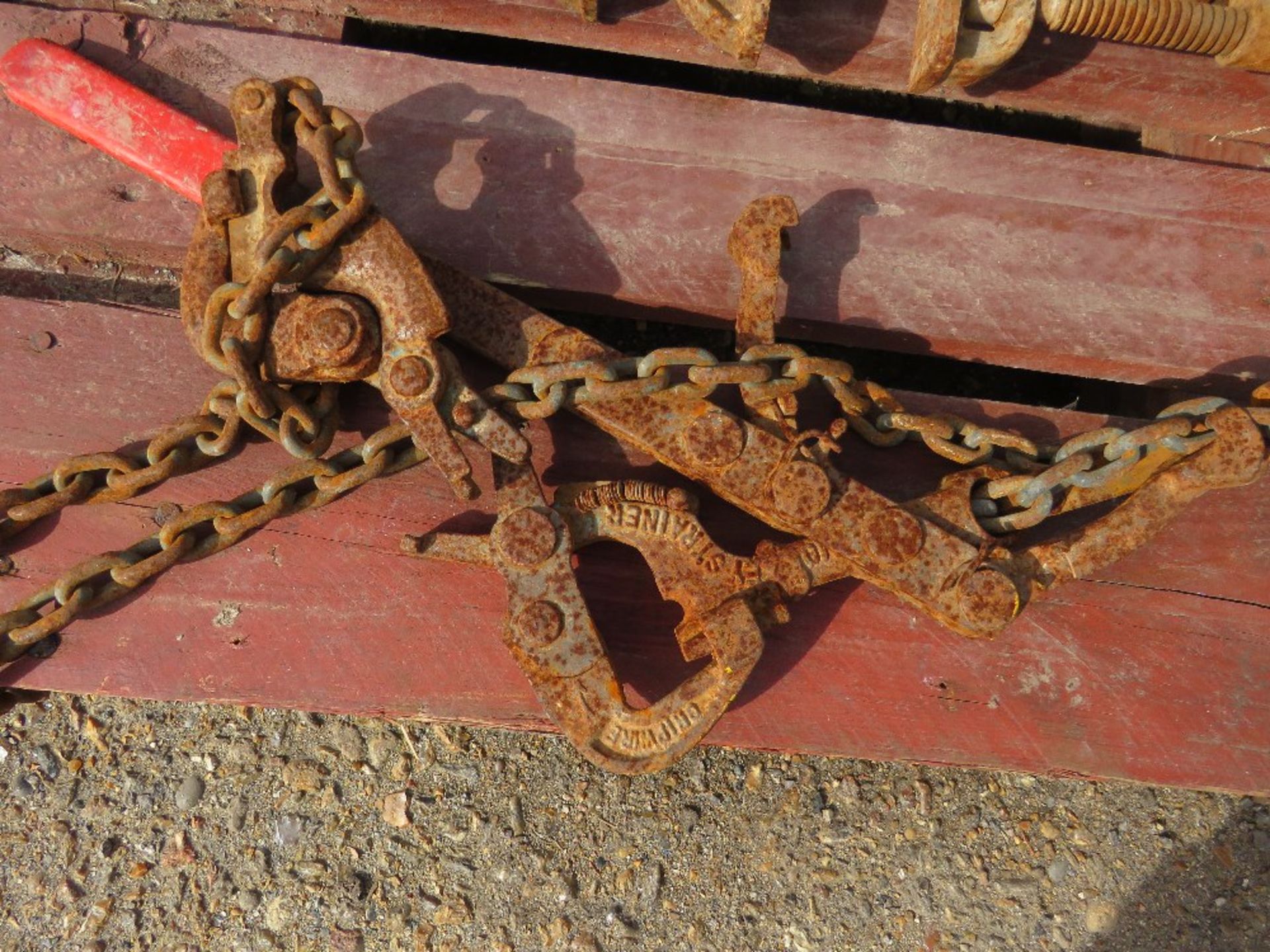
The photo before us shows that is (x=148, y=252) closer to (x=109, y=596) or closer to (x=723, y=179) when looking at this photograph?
(x=109, y=596)

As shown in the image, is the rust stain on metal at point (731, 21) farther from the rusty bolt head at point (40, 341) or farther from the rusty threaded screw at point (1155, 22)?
the rusty bolt head at point (40, 341)

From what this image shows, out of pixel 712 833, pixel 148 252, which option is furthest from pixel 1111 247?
pixel 148 252

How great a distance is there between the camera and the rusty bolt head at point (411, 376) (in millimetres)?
1754

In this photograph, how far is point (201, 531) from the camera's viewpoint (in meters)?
1.93

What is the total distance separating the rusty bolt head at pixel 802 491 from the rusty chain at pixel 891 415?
16 cm

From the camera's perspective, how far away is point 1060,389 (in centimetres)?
275

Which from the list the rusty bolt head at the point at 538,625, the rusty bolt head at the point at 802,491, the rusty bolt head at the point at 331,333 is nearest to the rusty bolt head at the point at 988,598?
the rusty bolt head at the point at 802,491

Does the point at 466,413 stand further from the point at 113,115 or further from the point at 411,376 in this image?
the point at 113,115

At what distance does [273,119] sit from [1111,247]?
1.85m

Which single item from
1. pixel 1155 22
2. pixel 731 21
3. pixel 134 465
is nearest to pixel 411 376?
pixel 134 465

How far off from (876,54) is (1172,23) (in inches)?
24.9

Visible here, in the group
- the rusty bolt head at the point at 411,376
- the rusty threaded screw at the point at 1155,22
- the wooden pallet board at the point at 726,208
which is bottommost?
the rusty bolt head at the point at 411,376

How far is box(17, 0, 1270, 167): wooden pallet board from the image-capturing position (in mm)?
2123

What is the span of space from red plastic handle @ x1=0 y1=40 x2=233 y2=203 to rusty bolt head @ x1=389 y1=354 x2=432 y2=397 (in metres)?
0.59
